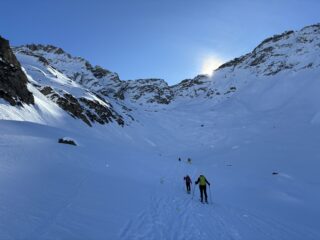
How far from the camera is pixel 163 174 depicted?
27.0 metres

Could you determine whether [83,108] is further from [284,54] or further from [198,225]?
[284,54]

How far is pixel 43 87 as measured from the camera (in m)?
60.7

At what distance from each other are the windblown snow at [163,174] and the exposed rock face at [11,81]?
183 cm

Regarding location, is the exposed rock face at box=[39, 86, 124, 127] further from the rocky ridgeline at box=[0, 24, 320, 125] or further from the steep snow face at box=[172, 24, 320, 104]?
the steep snow face at box=[172, 24, 320, 104]

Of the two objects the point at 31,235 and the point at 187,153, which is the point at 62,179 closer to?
the point at 31,235

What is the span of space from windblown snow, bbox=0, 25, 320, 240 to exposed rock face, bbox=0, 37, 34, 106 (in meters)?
1.83

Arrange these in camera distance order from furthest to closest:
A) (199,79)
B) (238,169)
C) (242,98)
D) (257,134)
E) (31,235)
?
(199,79)
(242,98)
(257,134)
(238,169)
(31,235)

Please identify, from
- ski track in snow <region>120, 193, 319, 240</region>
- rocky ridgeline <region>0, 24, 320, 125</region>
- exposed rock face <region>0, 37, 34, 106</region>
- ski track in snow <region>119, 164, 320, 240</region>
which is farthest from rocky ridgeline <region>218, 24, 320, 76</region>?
ski track in snow <region>120, 193, 319, 240</region>

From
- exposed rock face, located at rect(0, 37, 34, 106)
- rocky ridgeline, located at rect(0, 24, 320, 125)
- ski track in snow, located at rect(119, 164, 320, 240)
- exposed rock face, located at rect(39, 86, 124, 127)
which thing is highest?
rocky ridgeline, located at rect(0, 24, 320, 125)

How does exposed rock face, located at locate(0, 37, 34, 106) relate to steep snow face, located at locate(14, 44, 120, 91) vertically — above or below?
below

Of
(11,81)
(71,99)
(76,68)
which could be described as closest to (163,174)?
(11,81)

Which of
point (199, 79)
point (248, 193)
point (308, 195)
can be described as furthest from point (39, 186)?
point (199, 79)

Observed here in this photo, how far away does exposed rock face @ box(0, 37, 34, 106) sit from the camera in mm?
40688

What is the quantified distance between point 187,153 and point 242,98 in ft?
178
